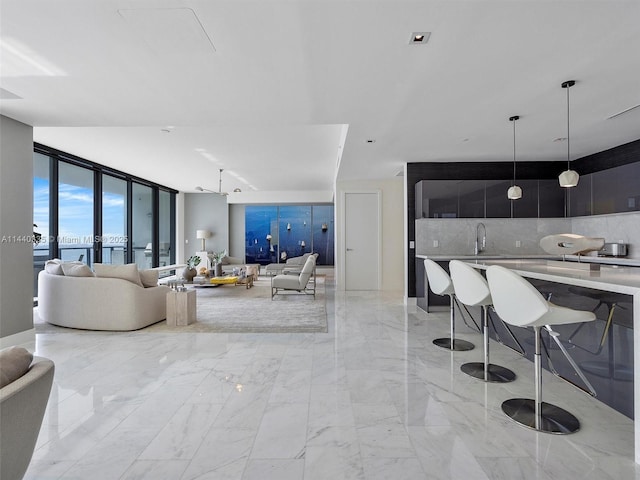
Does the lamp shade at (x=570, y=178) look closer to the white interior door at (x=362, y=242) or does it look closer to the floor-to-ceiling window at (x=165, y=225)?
the white interior door at (x=362, y=242)

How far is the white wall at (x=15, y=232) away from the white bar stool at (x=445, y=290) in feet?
14.8

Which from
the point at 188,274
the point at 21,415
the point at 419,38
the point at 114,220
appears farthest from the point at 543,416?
the point at 114,220

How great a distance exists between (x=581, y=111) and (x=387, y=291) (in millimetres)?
4894

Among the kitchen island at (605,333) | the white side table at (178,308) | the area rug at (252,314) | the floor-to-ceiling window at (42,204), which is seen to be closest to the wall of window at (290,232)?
the area rug at (252,314)

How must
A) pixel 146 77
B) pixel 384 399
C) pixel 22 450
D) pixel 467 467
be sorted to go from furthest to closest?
pixel 146 77, pixel 384 399, pixel 467 467, pixel 22 450

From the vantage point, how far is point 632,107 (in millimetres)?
3594

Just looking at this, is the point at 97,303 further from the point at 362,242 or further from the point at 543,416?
the point at 362,242

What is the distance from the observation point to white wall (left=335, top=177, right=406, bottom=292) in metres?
7.89

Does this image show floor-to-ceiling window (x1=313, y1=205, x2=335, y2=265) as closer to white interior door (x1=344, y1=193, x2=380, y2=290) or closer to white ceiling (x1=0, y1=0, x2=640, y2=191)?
white interior door (x1=344, y1=193, x2=380, y2=290)

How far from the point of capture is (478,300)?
2.87 metres

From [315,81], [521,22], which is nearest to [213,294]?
[315,81]

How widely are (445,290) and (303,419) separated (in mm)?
2023

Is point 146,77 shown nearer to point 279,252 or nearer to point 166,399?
point 166,399

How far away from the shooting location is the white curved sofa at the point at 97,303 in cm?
436
